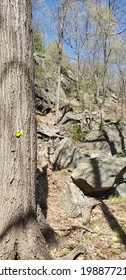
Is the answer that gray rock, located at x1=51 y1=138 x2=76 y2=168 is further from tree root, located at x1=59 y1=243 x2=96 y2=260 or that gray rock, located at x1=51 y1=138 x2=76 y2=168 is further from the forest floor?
tree root, located at x1=59 y1=243 x2=96 y2=260

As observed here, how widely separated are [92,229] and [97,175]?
1.75 metres

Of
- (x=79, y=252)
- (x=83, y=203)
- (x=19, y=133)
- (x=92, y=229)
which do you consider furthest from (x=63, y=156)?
(x=19, y=133)

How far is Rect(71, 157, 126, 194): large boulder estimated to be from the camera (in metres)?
6.03

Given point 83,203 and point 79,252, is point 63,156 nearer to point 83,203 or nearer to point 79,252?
point 83,203

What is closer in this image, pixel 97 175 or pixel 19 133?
pixel 19 133

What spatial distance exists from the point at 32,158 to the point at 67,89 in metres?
23.1

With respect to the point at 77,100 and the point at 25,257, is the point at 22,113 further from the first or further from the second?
the point at 77,100

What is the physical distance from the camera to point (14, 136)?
2648mm

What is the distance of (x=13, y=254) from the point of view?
266 cm

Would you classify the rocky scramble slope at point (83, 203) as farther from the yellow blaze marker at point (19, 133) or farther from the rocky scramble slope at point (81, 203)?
the yellow blaze marker at point (19, 133)

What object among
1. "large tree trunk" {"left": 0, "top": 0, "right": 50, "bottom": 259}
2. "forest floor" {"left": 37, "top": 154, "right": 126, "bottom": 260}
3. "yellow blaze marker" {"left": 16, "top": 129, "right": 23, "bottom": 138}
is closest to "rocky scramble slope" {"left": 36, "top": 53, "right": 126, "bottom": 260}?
"forest floor" {"left": 37, "top": 154, "right": 126, "bottom": 260}

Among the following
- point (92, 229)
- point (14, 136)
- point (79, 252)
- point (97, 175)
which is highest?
point (14, 136)

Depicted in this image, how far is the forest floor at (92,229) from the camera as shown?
380 centimetres

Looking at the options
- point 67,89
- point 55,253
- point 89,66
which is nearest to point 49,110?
point 89,66
